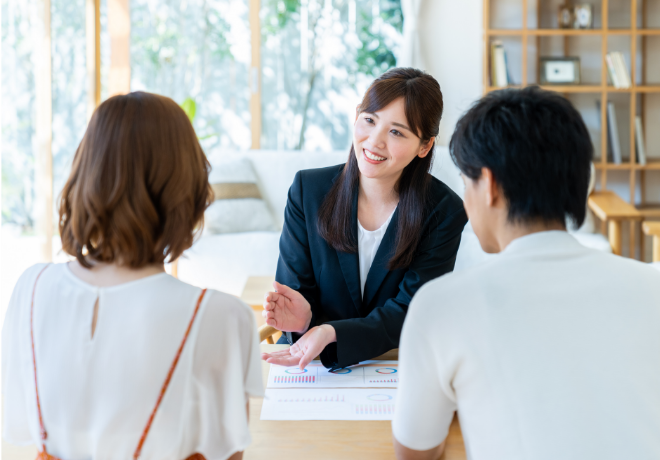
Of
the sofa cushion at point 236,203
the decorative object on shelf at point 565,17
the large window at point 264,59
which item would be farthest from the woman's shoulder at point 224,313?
the decorative object on shelf at point 565,17

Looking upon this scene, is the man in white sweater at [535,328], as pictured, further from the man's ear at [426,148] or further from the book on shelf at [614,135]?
the book on shelf at [614,135]

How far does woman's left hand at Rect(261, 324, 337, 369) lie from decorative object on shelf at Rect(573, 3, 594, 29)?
12.3 ft

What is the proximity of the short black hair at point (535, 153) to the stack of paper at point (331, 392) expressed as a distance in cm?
47

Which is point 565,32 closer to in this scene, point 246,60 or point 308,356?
point 246,60

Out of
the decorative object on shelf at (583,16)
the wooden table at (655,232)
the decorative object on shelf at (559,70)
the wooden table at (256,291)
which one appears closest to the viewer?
the wooden table at (256,291)

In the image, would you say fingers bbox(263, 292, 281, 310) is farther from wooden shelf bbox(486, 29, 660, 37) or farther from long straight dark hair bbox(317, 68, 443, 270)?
wooden shelf bbox(486, 29, 660, 37)

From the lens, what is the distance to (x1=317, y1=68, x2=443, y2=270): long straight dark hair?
4.88 ft

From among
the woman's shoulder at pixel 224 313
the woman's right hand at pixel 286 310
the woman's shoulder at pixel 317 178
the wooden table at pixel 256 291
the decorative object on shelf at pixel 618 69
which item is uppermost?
the decorative object on shelf at pixel 618 69

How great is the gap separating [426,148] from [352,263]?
1.17ft

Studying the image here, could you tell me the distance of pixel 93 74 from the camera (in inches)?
165

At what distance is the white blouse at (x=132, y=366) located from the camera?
0.73m

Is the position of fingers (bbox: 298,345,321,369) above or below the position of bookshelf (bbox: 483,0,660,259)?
A: below

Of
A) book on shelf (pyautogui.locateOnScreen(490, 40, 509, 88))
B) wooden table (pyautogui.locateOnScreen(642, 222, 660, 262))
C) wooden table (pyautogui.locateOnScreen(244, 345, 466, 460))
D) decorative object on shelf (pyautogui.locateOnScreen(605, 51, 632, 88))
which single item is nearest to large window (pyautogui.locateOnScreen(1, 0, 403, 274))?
book on shelf (pyautogui.locateOnScreen(490, 40, 509, 88))

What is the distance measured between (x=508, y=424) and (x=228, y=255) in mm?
2888
